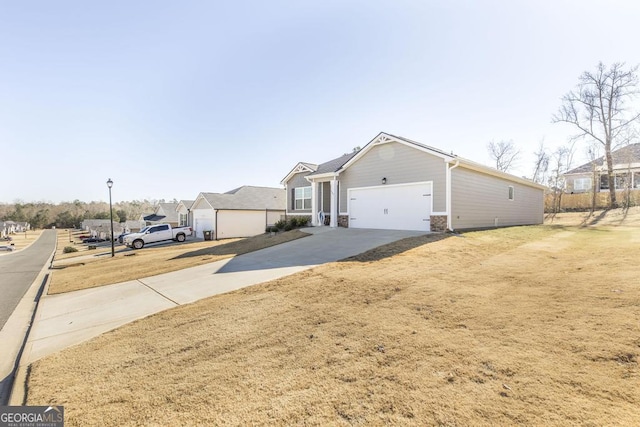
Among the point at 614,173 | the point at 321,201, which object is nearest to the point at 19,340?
the point at 321,201

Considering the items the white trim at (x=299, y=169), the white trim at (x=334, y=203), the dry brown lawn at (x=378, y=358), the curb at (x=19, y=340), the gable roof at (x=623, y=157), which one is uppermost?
the gable roof at (x=623, y=157)

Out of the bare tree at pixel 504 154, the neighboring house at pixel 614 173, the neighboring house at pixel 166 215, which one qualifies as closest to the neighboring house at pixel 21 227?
the neighboring house at pixel 166 215

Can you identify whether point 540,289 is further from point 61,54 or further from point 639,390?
point 61,54

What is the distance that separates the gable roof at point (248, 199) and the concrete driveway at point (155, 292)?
57.7 feet

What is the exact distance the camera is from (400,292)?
563 centimetres

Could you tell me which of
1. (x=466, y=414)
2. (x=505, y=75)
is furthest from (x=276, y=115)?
(x=466, y=414)

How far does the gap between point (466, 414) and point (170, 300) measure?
21.3 feet

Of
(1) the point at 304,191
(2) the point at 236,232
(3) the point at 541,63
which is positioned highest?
(3) the point at 541,63

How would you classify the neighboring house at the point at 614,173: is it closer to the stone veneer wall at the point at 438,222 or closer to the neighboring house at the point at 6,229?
the stone veneer wall at the point at 438,222

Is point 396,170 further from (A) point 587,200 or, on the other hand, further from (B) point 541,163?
(B) point 541,163

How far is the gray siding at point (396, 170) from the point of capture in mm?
12961

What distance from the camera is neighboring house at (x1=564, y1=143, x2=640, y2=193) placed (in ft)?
87.9

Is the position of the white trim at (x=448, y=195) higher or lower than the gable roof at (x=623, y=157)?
lower

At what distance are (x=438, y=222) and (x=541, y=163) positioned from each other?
30.7 metres
